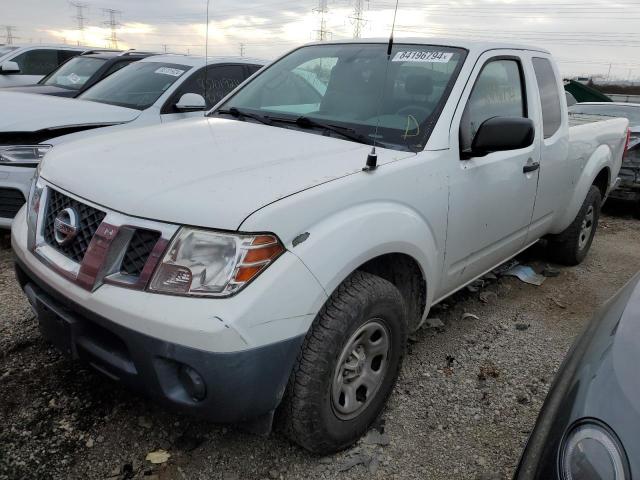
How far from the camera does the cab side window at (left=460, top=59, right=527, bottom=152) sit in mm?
2840

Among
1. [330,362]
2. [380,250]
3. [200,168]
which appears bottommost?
[330,362]

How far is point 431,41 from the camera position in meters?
3.12

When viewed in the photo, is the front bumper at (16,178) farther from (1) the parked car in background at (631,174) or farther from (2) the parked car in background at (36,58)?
(1) the parked car in background at (631,174)

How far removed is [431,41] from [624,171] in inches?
207

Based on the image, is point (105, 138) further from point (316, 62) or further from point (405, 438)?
point (405, 438)

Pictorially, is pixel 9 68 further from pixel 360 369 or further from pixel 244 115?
pixel 360 369

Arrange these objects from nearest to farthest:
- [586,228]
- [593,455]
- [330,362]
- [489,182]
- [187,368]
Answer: [593,455], [187,368], [330,362], [489,182], [586,228]

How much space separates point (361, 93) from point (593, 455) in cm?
219

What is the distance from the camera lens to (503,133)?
8.55 feet

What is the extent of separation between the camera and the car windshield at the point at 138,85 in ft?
17.6

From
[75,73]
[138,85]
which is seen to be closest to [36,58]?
[75,73]

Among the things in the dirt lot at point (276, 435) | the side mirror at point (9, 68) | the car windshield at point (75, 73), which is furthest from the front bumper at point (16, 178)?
the side mirror at point (9, 68)

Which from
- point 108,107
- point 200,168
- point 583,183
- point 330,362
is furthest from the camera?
point 108,107

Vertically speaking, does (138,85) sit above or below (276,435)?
above
